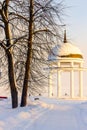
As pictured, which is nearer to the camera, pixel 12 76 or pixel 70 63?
pixel 12 76

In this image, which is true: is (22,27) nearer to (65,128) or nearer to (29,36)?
(29,36)

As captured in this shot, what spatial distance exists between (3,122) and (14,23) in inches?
411

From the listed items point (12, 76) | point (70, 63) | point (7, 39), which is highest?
point (7, 39)

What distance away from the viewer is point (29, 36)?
23.6 meters

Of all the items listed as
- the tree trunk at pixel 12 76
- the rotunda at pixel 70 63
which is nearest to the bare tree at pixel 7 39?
the tree trunk at pixel 12 76

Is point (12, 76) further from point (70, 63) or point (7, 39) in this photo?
point (70, 63)

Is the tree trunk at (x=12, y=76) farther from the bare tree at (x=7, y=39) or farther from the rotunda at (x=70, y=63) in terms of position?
the rotunda at (x=70, y=63)

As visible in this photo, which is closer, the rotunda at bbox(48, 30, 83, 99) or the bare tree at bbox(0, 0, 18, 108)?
the bare tree at bbox(0, 0, 18, 108)

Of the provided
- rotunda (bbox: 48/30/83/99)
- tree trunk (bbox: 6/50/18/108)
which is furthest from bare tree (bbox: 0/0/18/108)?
rotunda (bbox: 48/30/83/99)

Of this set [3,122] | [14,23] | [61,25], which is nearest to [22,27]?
[14,23]

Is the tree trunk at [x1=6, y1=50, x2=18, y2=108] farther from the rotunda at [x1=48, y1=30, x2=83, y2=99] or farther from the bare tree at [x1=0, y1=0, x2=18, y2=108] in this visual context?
the rotunda at [x1=48, y1=30, x2=83, y2=99]

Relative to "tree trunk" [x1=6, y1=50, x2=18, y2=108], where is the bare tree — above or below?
above

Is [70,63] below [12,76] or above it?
above

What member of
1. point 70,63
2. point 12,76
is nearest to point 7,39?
point 12,76
